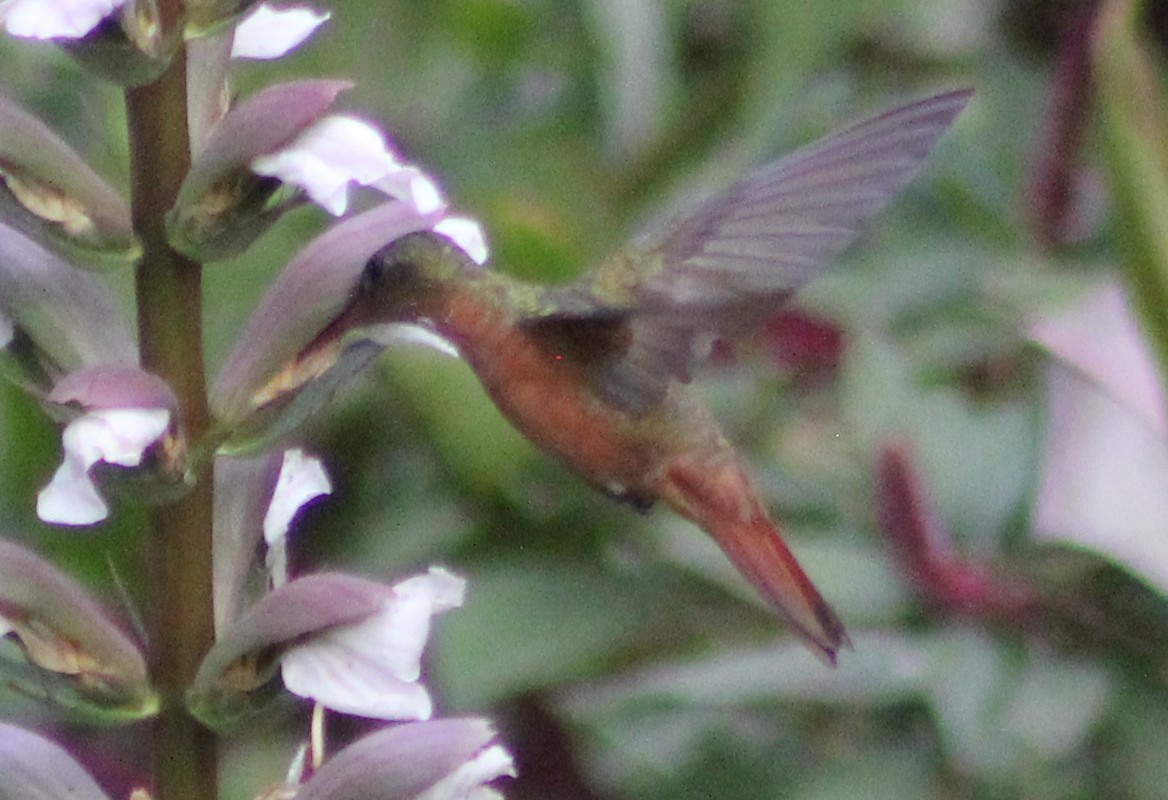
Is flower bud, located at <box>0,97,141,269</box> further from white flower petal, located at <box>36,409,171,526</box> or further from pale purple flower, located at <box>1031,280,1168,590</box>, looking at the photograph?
pale purple flower, located at <box>1031,280,1168,590</box>

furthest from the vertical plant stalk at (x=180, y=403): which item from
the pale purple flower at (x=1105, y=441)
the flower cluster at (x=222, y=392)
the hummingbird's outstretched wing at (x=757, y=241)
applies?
the pale purple flower at (x=1105, y=441)

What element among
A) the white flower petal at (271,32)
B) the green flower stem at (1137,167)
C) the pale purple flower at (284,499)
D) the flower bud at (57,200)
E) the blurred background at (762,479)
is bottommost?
the blurred background at (762,479)

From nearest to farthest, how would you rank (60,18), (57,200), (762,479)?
1. (60,18)
2. (57,200)
3. (762,479)

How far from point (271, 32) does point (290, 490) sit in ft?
0.97

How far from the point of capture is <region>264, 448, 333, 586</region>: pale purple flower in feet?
3.30

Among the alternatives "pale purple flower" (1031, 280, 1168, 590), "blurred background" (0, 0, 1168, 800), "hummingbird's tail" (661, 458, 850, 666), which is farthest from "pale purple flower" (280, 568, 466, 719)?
"pale purple flower" (1031, 280, 1168, 590)

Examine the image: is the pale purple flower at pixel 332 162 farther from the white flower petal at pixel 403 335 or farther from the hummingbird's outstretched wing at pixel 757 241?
the hummingbird's outstretched wing at pixel 757 241

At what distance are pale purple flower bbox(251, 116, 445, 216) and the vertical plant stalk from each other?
0.20 ft

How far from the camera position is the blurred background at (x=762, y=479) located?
1399 millimetres

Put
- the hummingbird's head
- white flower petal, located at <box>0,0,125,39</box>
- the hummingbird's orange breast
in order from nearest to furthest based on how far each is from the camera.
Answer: white flower petal, located at <box>0,0,125,39</box> → the hummingbird's head → the hummingbird's orange breast

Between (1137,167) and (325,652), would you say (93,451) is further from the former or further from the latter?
(1137,167)

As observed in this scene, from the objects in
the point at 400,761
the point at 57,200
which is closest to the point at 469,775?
the point at 400,761

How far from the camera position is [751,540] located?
1.20 m

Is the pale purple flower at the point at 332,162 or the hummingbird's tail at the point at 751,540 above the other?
the pale purple flower at the point at 332,162
